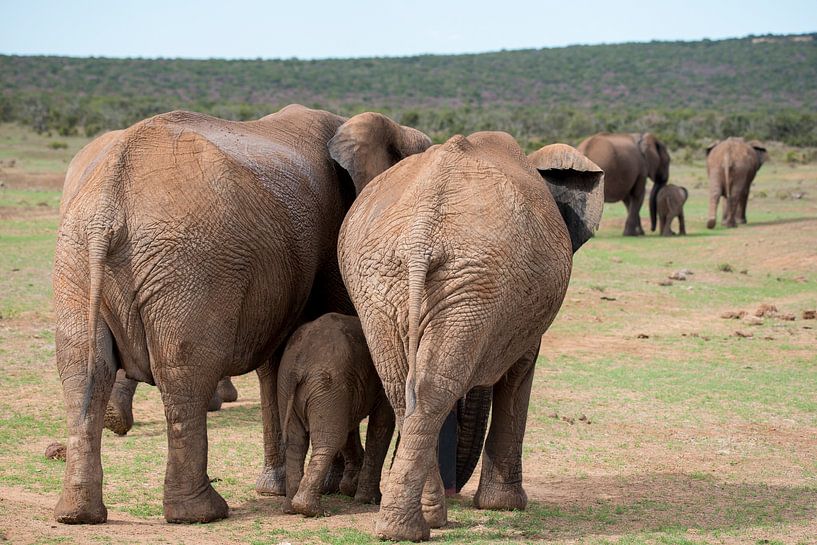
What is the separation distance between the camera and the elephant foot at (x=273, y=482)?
7.09 meters

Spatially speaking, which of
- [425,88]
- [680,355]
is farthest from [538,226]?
[425,88]

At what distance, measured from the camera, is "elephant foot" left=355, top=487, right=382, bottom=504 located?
685 centimetres

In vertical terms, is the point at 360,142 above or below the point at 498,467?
above

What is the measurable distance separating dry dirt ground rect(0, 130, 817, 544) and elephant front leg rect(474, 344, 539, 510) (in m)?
0.17

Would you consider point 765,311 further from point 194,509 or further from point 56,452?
point 194,509

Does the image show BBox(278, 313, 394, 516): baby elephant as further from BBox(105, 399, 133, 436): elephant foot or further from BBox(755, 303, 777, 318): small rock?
BBox(755, 303, 777, 318): small rock

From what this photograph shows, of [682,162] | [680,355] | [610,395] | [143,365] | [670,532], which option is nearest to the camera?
[143,365]

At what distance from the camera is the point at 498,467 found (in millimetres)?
6852

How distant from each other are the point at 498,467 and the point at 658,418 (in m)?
3.46

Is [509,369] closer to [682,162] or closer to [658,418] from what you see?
[658,418]

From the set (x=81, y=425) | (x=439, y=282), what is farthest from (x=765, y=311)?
(x=81, y=425)

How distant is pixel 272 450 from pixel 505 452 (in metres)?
1.36

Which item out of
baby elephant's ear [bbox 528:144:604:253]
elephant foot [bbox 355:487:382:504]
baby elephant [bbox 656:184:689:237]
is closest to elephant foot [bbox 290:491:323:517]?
elephant foot [bbox 355:487:382:504]

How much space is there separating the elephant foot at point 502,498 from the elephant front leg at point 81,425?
2.15 meters
